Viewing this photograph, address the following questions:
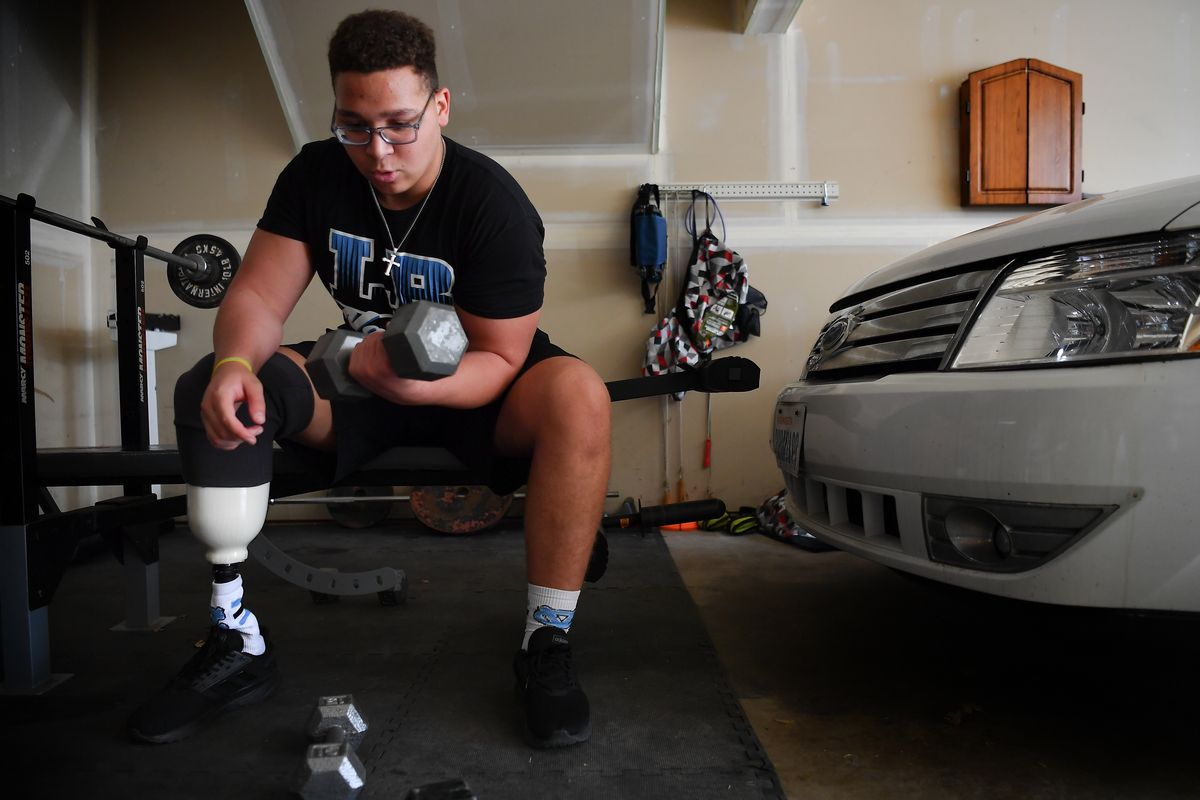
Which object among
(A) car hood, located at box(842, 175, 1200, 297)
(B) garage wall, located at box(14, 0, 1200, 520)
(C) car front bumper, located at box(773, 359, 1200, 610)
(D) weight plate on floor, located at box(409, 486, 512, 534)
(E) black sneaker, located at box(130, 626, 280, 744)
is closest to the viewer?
(C) car front bumper, located at box(773, 359, 1200, 610)

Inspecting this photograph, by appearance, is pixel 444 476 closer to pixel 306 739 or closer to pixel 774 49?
pixel 306 739

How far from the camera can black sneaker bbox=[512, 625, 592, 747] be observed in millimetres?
1091

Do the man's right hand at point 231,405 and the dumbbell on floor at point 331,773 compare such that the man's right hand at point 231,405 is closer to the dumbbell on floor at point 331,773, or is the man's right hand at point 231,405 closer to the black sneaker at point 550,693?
the dumbbell on floor at point 331,773

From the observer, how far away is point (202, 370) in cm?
113

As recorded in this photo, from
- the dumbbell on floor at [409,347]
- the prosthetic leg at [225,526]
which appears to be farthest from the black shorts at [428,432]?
the dumbbell on floor at [409,347]

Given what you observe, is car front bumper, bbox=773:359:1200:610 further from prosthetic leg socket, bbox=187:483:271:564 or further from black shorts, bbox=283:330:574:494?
prosthetic leg socket, bbox=187:483:271:564

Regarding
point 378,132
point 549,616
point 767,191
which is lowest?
point 549,616

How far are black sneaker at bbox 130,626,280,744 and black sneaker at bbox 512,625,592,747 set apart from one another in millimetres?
471

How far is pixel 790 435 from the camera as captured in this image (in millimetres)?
1369

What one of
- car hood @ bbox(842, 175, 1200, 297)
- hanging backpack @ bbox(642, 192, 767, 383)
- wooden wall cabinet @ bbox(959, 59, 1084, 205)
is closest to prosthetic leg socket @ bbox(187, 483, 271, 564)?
car hood @ bbox(842, 175, 1200, 297)

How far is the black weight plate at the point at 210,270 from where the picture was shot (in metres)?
2.63

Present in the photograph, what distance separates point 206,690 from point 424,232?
2.79 ft

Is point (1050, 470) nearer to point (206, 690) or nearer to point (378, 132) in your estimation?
point (378, 132)

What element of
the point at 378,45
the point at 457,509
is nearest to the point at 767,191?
the point at 457,509
